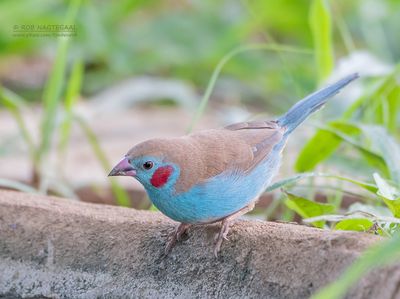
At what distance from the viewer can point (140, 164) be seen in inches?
108

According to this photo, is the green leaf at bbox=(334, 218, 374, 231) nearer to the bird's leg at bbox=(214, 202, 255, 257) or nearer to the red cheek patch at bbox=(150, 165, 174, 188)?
the bird's leg at bbox=(214, 202, 255, 257)

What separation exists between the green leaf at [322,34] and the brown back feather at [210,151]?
75 cm

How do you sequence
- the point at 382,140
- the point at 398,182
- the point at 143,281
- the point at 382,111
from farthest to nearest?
the point at 382,111, the point at 382,140, the point at 398,182, the point at 143,281

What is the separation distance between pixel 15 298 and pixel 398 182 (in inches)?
49.7

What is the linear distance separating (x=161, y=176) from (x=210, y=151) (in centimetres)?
20

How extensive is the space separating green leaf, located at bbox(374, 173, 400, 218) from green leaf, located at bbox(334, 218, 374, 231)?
86 mm

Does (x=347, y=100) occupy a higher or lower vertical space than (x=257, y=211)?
higher

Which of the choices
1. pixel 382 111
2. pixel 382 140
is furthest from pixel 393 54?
pixel 382 140

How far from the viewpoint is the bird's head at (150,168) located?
2730 millimetres

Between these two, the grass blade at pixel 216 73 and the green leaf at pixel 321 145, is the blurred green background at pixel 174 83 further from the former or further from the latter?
the grass blade at pixel 216 73

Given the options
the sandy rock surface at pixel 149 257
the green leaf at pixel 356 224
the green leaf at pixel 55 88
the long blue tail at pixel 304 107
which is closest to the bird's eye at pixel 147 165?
the sandy rock surface at pixel 149 257

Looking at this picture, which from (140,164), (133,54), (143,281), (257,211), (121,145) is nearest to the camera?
(143,281)

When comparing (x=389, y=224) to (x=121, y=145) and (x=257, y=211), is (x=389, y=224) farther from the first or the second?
(x=121, y=145)

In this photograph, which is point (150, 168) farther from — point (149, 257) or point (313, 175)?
point (313, 175)
